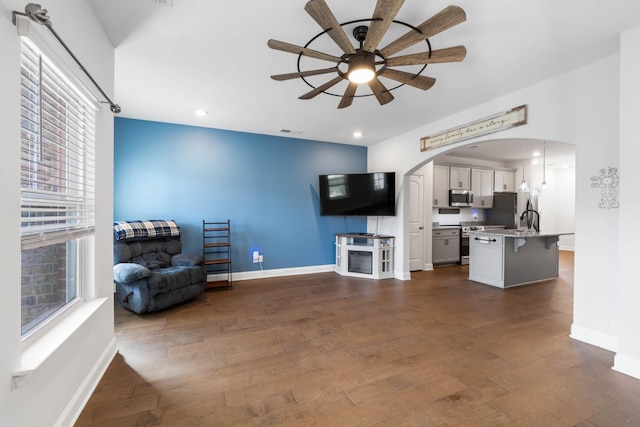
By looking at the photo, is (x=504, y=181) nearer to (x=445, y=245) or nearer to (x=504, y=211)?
(x=504, y=211)

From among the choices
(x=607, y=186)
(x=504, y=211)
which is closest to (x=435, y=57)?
(x=607, y=186)

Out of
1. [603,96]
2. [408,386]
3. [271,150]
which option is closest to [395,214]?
[271,150]

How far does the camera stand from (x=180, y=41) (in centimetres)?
224

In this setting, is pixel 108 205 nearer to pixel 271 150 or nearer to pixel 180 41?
pixel 180 41

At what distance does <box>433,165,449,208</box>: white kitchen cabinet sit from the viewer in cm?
619

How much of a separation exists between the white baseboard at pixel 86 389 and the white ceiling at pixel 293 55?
2.54m

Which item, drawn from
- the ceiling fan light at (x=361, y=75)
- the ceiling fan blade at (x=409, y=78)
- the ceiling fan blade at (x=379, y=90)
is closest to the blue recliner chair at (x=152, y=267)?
the ceiling fan light at (x=361, y=75)

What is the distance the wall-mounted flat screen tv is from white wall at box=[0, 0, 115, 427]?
3.56 m

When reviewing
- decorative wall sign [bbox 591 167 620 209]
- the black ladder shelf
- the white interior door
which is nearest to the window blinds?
the black ladder shelf

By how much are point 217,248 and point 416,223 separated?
3.96 meters

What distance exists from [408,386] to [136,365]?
2155mm

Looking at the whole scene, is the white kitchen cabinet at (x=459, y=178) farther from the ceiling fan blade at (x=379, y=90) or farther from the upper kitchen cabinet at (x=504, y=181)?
the ceiling fan blade at (x=379, y=90)

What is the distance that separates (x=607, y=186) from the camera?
245cm

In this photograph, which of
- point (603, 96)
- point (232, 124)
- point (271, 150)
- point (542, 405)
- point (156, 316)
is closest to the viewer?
point (542, 405)
